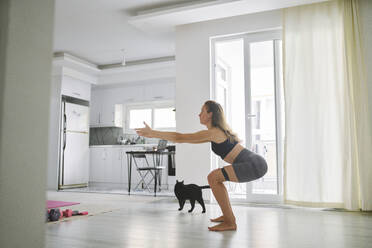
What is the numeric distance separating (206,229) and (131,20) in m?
3.26

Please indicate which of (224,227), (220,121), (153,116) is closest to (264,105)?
(220,121)

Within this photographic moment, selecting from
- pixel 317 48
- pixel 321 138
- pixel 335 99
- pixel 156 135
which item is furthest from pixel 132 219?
pixel 317 48

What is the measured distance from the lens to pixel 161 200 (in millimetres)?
4809

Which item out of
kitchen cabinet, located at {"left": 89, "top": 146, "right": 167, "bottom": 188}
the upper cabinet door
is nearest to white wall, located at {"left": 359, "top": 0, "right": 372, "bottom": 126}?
kitchen cabinet, located at {"left": 89, "top": 146, "right": 167, "bottom": 188}

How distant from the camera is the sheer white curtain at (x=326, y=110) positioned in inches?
148

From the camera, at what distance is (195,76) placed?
4.79 m

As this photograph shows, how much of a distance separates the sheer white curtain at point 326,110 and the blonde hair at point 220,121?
1445mm

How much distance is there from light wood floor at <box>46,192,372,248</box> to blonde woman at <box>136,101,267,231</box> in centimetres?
24

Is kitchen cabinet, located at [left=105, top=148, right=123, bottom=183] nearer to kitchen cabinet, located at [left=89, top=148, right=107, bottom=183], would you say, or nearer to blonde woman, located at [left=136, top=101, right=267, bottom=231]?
kitchen cabinet, located at [left=89, top=148, right=107, bottom=183]

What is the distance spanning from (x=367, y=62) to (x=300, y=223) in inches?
86.3

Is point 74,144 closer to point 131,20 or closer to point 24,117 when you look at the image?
point 131,20

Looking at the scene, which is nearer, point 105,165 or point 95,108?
point 105,165

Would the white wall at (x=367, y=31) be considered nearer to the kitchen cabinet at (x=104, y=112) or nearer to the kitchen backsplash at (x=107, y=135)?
Result: the kitchen backsplash at (x=107, y=135)

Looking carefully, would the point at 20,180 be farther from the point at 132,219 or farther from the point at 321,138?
the point at 321,138
